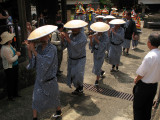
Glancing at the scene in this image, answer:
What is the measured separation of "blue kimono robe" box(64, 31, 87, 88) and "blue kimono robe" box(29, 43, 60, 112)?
1.08 metres

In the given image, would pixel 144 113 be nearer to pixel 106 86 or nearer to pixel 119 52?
pixel 106 86

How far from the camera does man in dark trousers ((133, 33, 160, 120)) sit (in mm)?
2615

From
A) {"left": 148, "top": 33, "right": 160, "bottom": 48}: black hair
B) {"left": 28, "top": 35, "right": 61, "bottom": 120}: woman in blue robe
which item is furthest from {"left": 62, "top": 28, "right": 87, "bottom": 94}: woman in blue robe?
{"left": 148, "top": 33, "right": 160, "bottom": 48}: black hair

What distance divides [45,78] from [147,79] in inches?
63.9

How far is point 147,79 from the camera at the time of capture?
2.73 metres

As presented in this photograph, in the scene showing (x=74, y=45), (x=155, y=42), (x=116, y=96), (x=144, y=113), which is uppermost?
(x=155, y=42)

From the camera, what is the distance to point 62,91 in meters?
4.77

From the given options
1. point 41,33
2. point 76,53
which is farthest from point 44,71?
point 76,53

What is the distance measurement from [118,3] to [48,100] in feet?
83.3

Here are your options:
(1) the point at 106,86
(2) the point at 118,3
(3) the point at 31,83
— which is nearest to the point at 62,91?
(3) the point at 31,83

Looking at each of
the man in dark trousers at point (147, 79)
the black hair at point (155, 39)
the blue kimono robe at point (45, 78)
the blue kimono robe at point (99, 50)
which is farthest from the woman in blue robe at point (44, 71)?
the blue kimono robe at point (99, 50)

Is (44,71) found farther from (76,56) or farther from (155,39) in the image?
(155,39)

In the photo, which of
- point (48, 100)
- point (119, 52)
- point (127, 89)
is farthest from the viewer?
point (119, 52)

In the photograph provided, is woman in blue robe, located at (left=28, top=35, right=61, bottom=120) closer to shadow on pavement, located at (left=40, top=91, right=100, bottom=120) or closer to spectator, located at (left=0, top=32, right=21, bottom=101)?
shadow on pavement, located at (left=40, top=91, right=100, bottom=120)
